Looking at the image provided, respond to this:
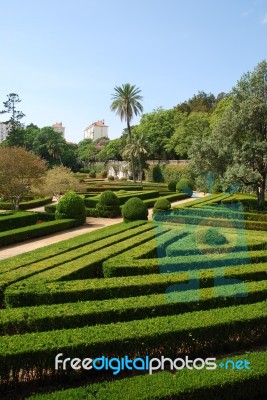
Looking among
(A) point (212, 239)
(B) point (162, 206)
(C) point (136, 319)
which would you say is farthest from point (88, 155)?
(C) point (136, 319)

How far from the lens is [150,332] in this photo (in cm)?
678

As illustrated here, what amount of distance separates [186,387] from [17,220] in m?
17.9

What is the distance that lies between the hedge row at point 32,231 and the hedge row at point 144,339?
12.2m

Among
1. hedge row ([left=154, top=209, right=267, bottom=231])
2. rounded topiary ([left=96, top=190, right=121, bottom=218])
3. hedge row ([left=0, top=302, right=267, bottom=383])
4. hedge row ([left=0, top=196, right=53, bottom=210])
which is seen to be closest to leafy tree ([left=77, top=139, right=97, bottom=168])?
hedge row ([left=0, top=196, right=53, bottom=210])

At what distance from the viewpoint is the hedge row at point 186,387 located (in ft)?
17.6

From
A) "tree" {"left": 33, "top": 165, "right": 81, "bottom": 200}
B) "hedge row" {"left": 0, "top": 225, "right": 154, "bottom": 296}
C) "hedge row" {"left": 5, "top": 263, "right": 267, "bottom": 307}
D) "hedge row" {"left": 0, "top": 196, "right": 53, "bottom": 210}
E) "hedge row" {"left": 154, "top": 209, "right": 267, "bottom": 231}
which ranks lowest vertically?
"hedge row" {"left": 5, "top": 263, "right": 267, "bottom": 307}

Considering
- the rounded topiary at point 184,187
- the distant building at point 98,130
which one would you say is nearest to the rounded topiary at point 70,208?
the rounded topiary at point 184,187

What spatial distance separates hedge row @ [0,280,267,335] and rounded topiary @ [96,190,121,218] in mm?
17434

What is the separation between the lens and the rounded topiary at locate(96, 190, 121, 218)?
26250 mm

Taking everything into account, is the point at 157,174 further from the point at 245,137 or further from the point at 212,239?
the point at 212,239

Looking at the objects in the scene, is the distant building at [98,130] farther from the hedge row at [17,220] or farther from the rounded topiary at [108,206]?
the hedge row at [17,220]

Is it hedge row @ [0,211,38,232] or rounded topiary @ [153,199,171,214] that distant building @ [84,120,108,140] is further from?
hedge row @ [0,211,38,232]

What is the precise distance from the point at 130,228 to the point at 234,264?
23.4ft

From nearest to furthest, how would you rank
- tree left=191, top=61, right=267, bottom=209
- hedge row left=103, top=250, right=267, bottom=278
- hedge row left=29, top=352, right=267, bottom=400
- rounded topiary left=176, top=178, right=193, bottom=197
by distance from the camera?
1. hedge row left=29, top=352, right=267, bottom=400
2. hedge row left=103, top=250, right=267, bottom=278
3. tree left=191, top=61, right=267, bottom=209
4. rounded topiary left=176, top=178, right=193, bottom=197
